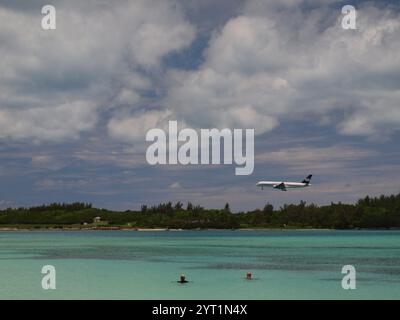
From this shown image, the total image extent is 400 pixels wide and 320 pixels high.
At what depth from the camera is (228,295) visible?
57375 mm

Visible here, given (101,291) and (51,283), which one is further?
(51,283)

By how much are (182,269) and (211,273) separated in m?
7.17

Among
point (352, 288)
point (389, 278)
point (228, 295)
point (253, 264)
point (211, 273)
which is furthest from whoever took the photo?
point (253, 264)

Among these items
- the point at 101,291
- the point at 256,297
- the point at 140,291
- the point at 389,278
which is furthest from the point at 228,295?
the point at 389,278

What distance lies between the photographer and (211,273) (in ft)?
249
